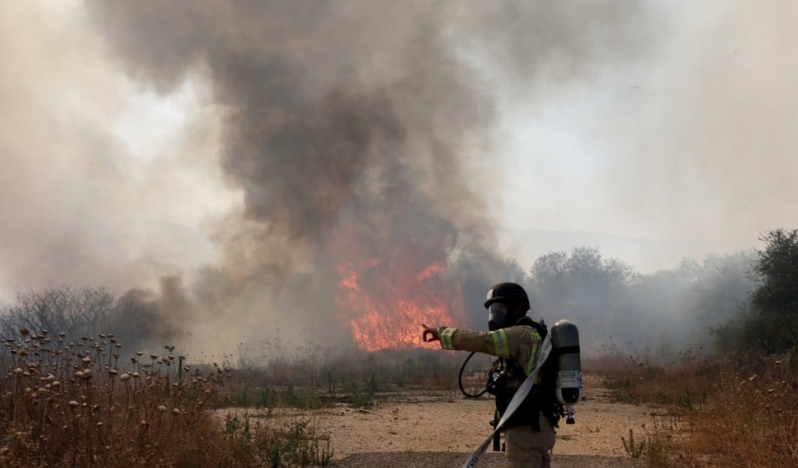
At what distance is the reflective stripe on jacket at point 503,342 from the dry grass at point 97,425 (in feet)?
8.80

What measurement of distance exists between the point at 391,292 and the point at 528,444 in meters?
27.6

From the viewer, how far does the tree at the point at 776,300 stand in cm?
1781

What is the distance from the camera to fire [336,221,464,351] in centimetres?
3100

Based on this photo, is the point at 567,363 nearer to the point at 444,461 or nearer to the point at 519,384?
the point at 519,384

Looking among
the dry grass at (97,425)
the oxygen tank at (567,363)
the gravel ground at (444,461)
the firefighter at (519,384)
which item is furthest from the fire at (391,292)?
the oxygen tank at (567,363)

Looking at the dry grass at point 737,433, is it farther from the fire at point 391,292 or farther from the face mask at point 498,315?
the fire at point 391,292

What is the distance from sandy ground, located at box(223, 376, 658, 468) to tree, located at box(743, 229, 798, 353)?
7.20 metres

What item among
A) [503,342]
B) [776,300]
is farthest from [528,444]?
[776,300]

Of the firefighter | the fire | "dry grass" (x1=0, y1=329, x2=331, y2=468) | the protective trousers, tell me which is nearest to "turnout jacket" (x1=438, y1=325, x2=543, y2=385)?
the firefighter

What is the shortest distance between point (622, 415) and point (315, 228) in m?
22.4

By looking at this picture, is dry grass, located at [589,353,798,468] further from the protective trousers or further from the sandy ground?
the protective trousers

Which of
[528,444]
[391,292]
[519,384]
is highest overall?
[391,292]

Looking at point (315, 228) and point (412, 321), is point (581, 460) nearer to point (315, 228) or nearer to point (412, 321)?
point (412, 321)

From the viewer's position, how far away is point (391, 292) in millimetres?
31609
